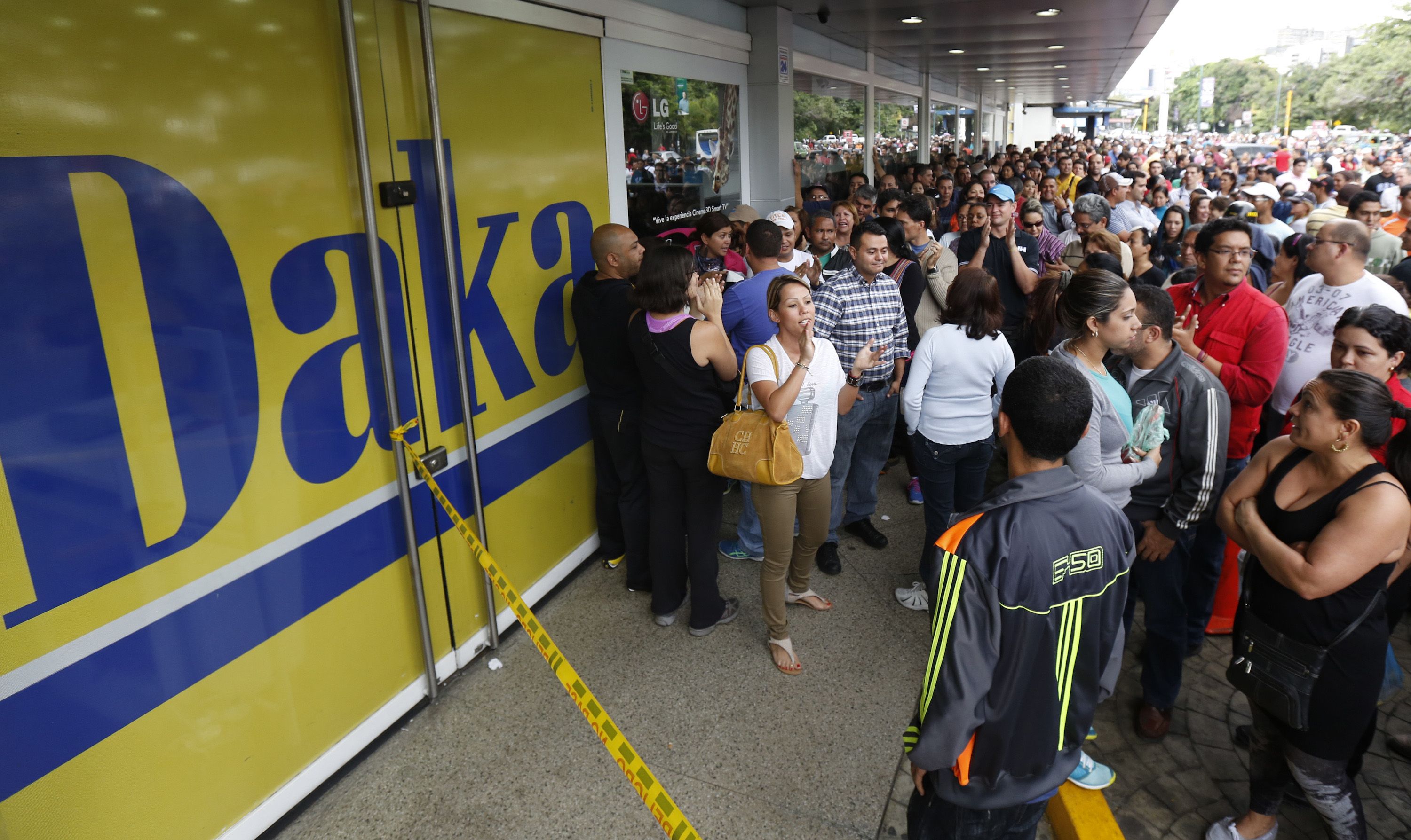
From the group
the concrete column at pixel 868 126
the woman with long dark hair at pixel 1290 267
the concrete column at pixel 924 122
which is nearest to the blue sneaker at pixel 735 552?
the woman with long dark hair at pixel 1290 267

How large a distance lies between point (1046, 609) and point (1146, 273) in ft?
14.6

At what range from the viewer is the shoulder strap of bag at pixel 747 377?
3340mm

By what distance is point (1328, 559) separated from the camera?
→ 7.27 feet

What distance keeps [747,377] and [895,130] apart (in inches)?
464

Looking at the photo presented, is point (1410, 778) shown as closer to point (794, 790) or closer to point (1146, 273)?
point (794, 790)

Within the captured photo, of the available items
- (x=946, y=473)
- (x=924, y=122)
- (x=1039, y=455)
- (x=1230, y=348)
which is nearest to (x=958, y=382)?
(x=946, y=473)

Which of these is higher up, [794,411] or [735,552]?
[794,411]

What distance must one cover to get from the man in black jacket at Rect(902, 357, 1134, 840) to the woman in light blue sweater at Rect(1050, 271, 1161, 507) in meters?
0.87

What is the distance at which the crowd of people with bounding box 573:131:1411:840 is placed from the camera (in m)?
1.85

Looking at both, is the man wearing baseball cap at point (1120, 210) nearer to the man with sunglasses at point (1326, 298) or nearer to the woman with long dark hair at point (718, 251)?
the man with sunglasses at point (1326, 298)

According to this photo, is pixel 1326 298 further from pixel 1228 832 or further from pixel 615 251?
pixel 615 251

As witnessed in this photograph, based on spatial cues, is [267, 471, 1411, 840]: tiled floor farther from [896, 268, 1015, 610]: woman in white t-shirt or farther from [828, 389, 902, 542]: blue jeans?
[896, 268, 1015, 610]: woman in white t-shirt

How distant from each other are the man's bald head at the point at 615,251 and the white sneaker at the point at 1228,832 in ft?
10.5

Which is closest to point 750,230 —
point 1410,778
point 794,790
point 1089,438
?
point 1089,438
